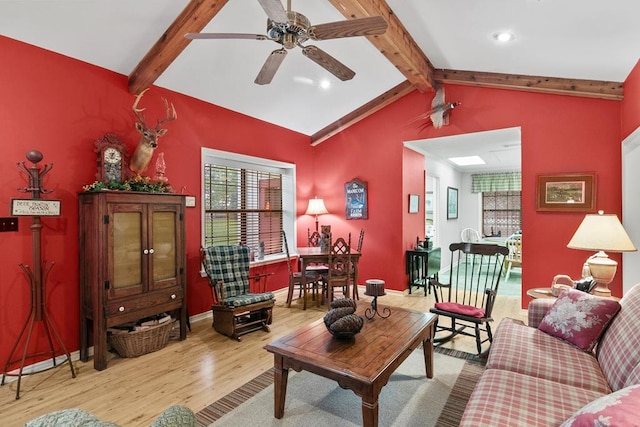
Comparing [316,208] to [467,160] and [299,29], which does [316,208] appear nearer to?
[467,160]

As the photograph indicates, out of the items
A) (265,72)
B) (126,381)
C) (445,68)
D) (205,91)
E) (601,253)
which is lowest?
(126,381)

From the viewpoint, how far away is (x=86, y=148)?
308 centimetres

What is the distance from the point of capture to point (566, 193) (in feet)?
12.7

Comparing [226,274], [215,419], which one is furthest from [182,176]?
[215,419]

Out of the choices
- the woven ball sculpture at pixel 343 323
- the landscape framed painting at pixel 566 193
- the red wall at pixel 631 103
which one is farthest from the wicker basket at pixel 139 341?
the red wall at pixel 631 103

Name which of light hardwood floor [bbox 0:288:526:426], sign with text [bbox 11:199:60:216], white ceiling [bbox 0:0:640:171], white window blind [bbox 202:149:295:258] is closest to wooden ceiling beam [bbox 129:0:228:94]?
white ceiling [bbox 0:0:640:171]

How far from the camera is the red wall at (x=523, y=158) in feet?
12.2

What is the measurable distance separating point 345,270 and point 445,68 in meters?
3.02

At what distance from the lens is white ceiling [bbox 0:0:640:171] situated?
8.21 feet

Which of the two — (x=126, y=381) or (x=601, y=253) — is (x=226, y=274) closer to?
(x=126, y=381)

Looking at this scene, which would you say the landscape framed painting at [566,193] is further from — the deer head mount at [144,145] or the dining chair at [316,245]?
the deer head mount at [144,145]

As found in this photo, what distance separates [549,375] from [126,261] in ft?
10.7

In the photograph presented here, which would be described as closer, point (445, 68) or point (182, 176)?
point (182, 176)

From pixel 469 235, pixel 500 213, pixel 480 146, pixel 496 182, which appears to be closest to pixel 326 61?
pixel 480 146
